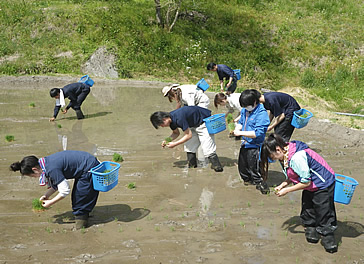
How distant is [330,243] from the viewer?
504 cm

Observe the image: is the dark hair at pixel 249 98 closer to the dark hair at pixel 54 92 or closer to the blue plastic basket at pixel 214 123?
the blue plastic basket at pixel 214 123

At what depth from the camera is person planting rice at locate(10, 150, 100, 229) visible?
5207 millimetres

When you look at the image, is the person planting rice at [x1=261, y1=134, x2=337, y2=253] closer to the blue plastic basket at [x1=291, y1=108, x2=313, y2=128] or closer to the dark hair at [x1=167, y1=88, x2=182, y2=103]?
the blue plastic basket at [x1=291, y1=108, x2=313, y2=128]

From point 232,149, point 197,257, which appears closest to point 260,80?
point 232,149

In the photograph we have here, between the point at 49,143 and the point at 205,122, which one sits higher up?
the point at 205,122

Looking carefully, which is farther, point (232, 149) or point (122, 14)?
point (122, 14)

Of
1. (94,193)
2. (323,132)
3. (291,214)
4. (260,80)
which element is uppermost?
(94,193)

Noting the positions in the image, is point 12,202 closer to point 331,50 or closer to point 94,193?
point 94,193

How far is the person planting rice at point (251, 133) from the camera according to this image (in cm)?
659

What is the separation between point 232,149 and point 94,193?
14.5ft

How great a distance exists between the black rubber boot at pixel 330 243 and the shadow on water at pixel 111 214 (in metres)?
2.51

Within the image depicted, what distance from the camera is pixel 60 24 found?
24547 millimetres

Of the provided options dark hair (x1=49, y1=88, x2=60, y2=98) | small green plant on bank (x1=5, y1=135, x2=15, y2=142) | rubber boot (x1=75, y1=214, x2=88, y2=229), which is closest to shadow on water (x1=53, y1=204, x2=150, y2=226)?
rubber boot (x1=75, y1=214, x2=88, y2=229)

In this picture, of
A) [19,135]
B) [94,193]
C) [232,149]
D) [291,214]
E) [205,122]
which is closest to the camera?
[94,193]
